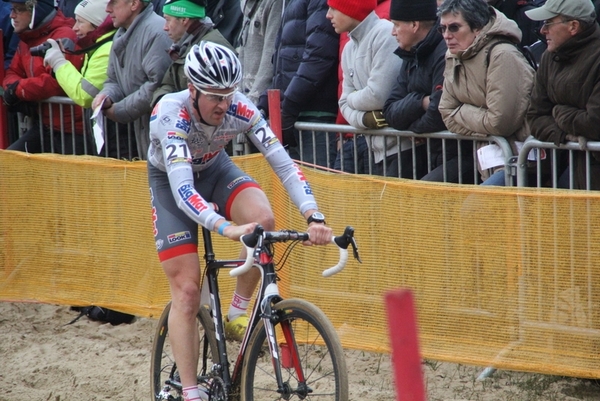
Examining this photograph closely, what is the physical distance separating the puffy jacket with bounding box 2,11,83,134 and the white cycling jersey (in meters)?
3.77

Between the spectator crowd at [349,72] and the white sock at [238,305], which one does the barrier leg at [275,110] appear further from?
the white sock at [238,305]

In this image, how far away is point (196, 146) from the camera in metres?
5.43

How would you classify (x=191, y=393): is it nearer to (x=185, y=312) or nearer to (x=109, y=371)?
(x=185, y=312)

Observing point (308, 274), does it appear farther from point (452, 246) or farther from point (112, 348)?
point (112, 348)

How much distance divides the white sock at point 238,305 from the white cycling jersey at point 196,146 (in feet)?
2.30

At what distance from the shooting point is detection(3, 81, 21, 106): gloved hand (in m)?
9.18

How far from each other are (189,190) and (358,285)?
1.79 metres

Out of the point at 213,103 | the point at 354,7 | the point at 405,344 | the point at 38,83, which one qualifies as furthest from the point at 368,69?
the point at 405,344

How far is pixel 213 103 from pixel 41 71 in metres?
4.49

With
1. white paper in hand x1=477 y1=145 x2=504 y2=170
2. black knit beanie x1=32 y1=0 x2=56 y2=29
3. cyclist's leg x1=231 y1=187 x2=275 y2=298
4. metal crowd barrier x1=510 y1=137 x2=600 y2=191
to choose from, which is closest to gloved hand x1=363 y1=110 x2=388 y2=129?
white paper in hand x1=477 y1=145 x2=504 y2=170

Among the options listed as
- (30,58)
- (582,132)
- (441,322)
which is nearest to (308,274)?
(441,322)

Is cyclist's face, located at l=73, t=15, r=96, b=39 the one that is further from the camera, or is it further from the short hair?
the short hair

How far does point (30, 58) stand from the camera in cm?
932

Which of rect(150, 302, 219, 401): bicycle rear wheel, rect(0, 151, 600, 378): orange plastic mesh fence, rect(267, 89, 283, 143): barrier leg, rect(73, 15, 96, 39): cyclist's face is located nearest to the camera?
rect(150, 302, 219, 401): bicycle rear wheel
